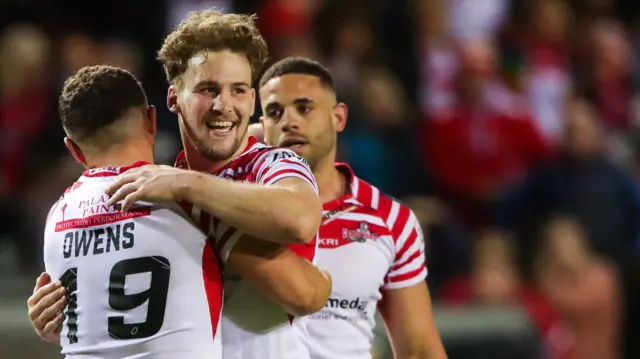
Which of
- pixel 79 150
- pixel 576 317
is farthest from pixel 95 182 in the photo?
pixel 576 317

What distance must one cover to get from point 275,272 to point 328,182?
47.8 inches

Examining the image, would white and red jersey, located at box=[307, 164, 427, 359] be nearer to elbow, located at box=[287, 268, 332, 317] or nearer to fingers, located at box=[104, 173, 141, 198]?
elbow, located at box=[287, 268, 332, 317]

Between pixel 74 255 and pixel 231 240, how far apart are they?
51 cm

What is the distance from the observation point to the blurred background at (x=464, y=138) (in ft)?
26.1

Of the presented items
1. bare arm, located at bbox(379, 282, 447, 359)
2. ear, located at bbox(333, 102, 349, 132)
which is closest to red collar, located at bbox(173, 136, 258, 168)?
ear, located at bbox(333, 102, 349, 132)

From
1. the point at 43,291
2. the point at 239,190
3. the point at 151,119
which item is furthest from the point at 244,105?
the point at 43,291

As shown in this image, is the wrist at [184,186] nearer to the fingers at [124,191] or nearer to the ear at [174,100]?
the fingers at [124,191]

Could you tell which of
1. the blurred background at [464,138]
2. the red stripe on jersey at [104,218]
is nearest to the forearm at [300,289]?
the red stripe on jersey at [104,218]

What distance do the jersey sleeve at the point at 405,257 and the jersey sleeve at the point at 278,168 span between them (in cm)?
102

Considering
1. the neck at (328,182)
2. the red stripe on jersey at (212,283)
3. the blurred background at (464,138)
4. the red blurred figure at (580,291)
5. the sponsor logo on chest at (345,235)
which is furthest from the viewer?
the red blurred figure at (580,291)

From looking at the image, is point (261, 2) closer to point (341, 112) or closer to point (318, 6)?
point (318, 6)

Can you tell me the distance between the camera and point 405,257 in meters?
4.43

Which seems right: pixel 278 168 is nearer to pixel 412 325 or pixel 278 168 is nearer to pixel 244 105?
pixel 244 105

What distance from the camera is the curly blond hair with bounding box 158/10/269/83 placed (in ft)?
11.9
